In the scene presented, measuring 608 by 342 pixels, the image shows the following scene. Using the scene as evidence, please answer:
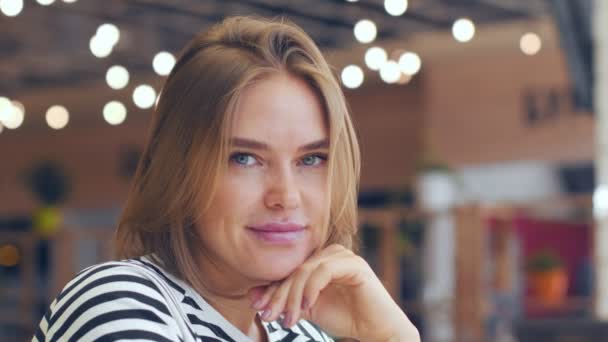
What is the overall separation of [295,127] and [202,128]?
10cm

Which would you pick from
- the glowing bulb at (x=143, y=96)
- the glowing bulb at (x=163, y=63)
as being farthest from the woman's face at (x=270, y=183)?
the glowing bulb at (x=143, y=96)

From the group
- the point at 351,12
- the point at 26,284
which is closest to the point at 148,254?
the point at 351,12

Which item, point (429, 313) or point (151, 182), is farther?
point (429, 313)

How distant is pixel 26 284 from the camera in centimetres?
904

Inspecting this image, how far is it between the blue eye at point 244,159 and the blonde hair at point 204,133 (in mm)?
17

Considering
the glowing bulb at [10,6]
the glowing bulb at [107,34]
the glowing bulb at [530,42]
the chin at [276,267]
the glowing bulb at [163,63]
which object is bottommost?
the chin at [276,267]

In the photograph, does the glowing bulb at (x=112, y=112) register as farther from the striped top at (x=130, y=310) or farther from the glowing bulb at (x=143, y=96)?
the striped top at (x=130, y=310)

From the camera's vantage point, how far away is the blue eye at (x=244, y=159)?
100 centimetres

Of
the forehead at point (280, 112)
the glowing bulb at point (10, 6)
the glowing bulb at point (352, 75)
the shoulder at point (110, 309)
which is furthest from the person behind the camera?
the glowing bulb at point (352, 75)

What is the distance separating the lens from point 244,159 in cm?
100

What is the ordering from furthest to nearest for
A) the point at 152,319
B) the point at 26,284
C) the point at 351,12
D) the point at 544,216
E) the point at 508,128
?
the point at 544,216, the point at 508,128, the point at 26,284, the point at 351,12, the point at 152,319

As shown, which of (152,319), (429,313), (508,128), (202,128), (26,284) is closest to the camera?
(152,319)

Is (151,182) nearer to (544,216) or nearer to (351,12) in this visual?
(351,12)

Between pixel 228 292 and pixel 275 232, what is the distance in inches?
4.2
